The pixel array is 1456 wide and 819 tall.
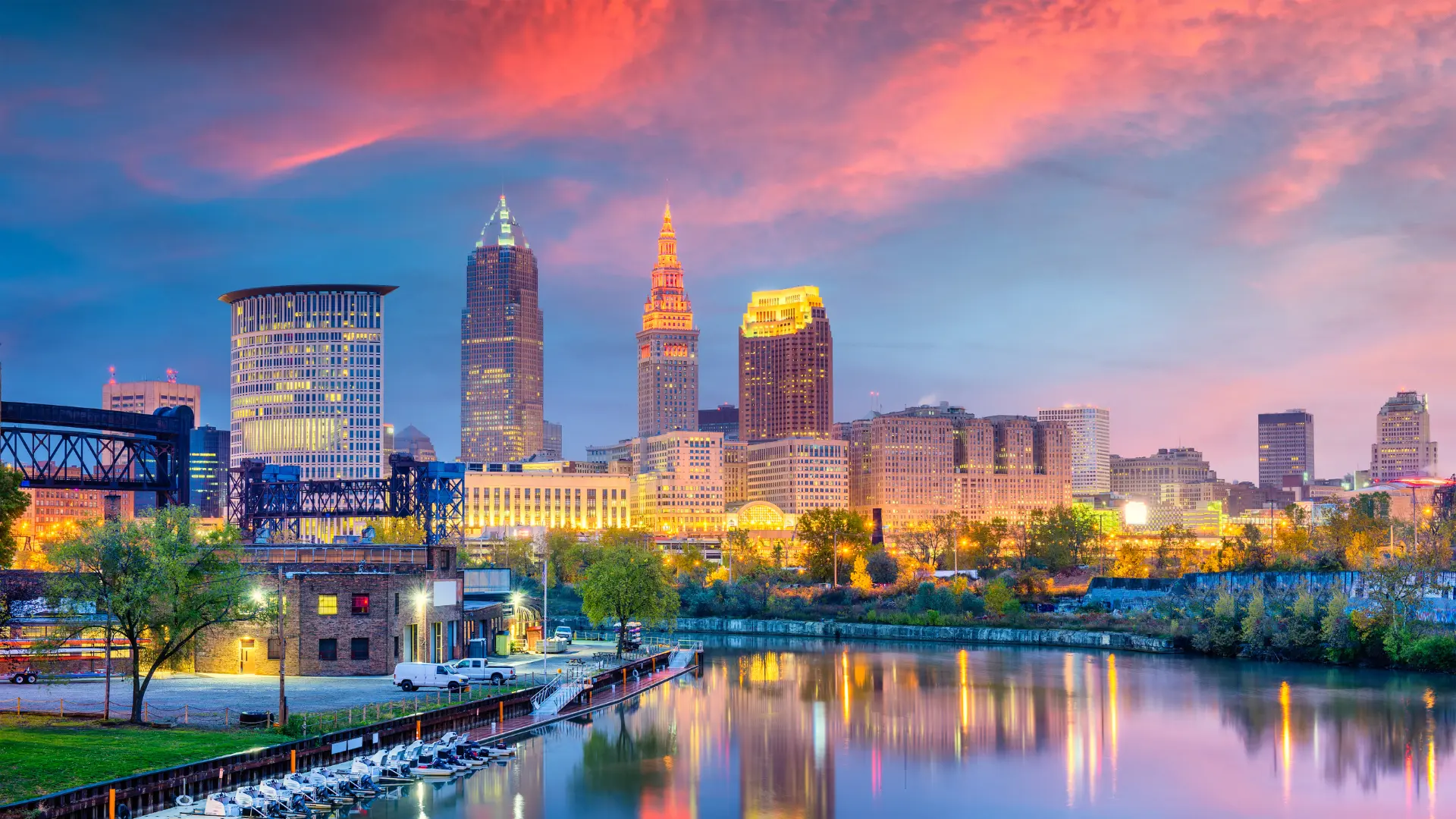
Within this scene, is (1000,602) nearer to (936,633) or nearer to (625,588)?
(936,633)

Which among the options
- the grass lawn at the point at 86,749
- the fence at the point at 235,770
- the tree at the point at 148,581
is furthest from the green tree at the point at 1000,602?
the grass lawn at the point at 86,749

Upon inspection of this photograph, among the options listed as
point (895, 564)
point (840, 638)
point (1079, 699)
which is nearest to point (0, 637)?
point (1079, 699)

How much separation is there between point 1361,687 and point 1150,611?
1408 inches

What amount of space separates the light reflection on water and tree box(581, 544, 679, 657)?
275 inches

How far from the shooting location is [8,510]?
5556cm

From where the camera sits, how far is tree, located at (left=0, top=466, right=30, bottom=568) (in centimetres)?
5459

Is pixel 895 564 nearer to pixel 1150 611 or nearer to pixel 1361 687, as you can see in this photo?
pixel 1150 611

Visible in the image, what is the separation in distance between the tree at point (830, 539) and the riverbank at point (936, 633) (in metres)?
27.8

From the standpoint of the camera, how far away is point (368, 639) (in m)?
74.1

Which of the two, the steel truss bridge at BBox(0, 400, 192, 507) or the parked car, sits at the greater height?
the steel truss bridge at BBox(0, 400, 192, 507)

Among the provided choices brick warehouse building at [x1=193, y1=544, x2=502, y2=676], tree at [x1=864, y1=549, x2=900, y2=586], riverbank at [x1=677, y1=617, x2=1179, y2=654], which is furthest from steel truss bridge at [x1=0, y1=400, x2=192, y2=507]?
tree at [x1=864, y1=549, x2=900, y2=586]

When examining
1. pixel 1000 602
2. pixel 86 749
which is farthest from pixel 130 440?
pixel 1000 602

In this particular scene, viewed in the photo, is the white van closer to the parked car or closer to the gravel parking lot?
the gravel parking lot

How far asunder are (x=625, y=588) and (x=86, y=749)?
50411 millimetres
